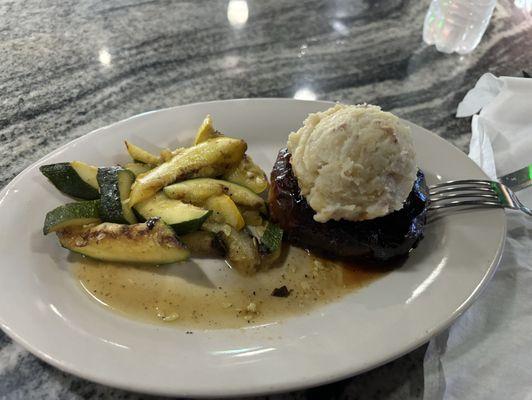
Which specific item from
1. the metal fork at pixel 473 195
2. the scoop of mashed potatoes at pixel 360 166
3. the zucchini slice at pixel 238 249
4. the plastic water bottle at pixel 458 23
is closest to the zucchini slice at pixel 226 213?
the zucchini slice at pixel 238 249

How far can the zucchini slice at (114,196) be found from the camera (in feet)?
5.11

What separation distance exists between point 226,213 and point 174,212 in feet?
0.57

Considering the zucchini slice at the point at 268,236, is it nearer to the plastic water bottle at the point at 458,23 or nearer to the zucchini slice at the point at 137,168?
the zucchini slice at the point at 137,168

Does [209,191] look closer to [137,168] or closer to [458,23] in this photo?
[137,168]

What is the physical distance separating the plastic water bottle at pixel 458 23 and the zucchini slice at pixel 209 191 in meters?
1.94

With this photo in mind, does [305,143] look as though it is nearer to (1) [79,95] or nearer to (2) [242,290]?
(2) [242,290]

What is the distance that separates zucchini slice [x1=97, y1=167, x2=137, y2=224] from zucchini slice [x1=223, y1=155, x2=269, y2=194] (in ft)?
1.20

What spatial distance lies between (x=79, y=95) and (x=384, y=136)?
1.60 m

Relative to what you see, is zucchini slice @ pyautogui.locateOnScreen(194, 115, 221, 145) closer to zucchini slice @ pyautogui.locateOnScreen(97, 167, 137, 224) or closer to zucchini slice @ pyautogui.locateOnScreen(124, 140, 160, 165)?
zucchini slice @ pyautogui.locateOnScreen(124, 140, 160, 165)

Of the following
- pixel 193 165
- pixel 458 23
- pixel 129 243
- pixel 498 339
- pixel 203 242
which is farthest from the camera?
pixel 458 23

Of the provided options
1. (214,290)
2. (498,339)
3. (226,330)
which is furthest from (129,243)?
(498,339)

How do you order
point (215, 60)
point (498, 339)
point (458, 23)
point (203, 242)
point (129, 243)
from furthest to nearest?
point (458, 23), point (215, 60), point (203, 242), point (129, 243), point (498, 339)

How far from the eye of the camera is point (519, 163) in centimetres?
200

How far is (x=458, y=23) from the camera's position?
115 inches
